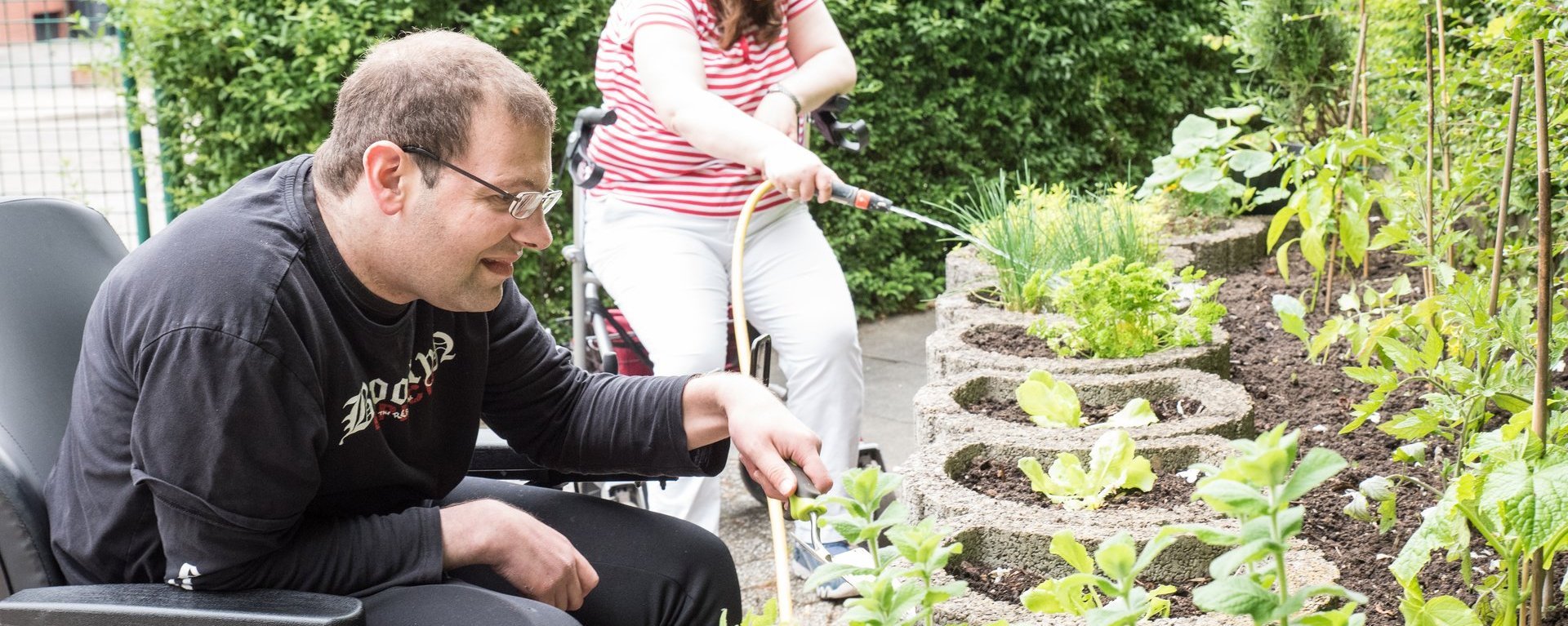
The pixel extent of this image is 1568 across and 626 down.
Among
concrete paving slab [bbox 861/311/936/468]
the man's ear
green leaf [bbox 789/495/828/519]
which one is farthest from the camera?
concrete paving slab [bbox 861/311/936/468]

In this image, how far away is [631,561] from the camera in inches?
79.1

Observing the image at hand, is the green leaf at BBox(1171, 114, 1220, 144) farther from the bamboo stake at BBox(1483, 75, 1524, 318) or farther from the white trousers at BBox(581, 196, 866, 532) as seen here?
the bamboo stake at BBox(1483, 75, 1524, 318)

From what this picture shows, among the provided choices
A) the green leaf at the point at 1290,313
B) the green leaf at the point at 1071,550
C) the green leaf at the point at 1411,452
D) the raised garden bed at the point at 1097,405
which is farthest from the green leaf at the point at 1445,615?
the raised garden bed at the point at 1097,405

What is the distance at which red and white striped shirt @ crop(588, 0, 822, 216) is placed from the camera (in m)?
3.09

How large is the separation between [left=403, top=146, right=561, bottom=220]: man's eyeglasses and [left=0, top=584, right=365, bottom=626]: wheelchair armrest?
0.49 m

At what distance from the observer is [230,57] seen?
4496 mm

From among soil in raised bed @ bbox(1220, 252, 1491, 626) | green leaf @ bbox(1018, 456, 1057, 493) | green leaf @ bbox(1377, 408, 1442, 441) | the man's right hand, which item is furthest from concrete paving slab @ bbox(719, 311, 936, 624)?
green leaf @ bbox(1377, 408, 1442, 441)

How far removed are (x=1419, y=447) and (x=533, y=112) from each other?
133 cm

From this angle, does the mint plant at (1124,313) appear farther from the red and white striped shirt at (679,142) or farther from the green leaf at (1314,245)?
the red and white striped shirt at (679,142)

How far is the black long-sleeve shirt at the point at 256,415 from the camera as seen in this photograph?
1.55 m

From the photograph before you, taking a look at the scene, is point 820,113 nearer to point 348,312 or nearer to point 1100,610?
point 348,312

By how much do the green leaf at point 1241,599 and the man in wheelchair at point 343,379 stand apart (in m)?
0.77

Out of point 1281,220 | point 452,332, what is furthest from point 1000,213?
point 452,332

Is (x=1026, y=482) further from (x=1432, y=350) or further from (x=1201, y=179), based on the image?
(x=1201, y=179)
